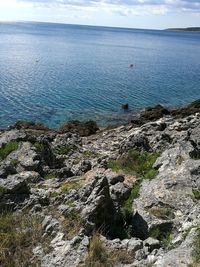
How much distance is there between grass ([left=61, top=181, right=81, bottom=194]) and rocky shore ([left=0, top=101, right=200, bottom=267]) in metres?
0.04

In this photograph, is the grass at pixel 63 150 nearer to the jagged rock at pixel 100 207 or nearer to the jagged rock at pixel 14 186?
the jagged rock at pixel 14 186

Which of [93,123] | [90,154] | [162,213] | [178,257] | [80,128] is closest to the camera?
[178,257]

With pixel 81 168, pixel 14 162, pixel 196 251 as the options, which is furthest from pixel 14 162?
pixel 196 251

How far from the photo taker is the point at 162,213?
14016mm

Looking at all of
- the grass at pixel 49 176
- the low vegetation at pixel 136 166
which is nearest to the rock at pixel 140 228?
the low vegetation at pixel 136 166

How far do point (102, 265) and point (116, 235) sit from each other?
2.78 metres

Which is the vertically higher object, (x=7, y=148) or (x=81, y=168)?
(x=7, y=148)

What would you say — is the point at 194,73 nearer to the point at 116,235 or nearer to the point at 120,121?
the point at 120,121

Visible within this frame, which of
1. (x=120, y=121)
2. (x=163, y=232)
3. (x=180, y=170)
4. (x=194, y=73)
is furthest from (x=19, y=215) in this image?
(x=194, y=73)

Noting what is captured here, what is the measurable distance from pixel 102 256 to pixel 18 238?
2.50 m

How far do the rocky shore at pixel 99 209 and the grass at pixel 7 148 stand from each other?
5cm

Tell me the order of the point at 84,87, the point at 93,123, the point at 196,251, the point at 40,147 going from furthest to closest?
1. the point at 84,87
2. the point at 93,123
3. the point at 40,147
4. the point at 196,251

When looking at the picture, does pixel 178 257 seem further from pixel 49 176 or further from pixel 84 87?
pixel 84 87

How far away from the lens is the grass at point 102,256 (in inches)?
396
